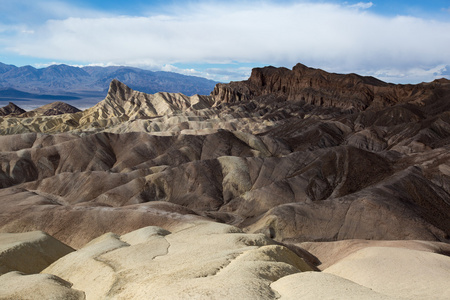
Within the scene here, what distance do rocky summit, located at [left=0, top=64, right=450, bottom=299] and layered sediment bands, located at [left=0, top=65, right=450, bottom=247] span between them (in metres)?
0.27

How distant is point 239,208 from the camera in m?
62.5

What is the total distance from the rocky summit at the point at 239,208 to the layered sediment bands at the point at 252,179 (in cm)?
27

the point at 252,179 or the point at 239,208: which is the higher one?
the point at 252,179

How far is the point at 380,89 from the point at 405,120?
1431 inches

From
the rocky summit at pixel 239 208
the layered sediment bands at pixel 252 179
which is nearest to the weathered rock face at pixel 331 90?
the rocky summit at pixel 239 208

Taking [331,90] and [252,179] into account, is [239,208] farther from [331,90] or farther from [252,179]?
[331,90]

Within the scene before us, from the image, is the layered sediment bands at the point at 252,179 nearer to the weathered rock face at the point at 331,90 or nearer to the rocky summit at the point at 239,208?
the rocky summit at the point at 239,208

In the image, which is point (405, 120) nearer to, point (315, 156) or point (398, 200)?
point (315, 156)

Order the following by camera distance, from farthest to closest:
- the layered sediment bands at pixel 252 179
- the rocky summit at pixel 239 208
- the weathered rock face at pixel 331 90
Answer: the weathered rock face at pixel 331 90 → the layered sediment bands at pixel 252 179 → the rocky summit at pixel 239 208

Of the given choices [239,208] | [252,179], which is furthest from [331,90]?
[239,208]

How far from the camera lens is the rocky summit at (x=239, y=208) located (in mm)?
22672

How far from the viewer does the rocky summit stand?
22.7 metres

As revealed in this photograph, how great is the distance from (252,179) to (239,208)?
11.1m

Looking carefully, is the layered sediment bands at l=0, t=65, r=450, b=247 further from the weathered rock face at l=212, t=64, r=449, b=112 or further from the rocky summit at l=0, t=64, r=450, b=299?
the weathered rock face at l=212, t=64, r=449, b=112
